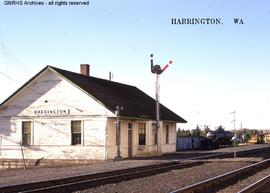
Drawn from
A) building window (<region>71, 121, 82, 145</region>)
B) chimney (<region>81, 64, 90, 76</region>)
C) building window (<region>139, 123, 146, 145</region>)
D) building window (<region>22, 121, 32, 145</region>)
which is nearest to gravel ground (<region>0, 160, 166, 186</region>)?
building window (<region>71, 121, 82, 145</region>)

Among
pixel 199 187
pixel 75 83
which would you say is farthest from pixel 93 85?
pixel 199 187

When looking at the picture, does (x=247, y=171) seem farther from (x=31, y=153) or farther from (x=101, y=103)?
(x=31, y=153)

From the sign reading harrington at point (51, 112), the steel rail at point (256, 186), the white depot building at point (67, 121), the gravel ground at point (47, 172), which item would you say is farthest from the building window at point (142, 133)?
the steel rail at point (256, 186)

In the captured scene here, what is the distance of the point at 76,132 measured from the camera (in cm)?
3062

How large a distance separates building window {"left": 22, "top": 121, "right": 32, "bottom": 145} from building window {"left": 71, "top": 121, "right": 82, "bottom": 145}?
2.97m

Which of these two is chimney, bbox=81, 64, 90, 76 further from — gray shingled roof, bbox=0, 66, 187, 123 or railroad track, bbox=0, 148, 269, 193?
railroad track, bbox=0, 148, 269, 193

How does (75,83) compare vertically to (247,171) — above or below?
above

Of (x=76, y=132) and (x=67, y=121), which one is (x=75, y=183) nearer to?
(x=76, y=132)

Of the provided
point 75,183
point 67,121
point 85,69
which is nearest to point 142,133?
point 67,121

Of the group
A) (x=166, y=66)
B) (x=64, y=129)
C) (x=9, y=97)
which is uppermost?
(x=166, y=66)

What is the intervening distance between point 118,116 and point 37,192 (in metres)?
16.1

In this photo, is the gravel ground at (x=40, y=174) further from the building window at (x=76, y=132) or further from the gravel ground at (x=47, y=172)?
the building window at (x=76, y=132)

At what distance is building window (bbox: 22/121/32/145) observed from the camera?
31938 millimetres

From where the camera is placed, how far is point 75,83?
3073 centimetres
